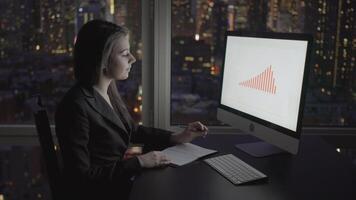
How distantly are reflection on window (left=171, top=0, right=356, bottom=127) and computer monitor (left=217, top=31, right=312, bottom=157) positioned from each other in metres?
0.39

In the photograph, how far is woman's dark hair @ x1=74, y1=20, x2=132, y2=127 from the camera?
1.82 meters

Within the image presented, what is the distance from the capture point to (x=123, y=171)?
1.69 m

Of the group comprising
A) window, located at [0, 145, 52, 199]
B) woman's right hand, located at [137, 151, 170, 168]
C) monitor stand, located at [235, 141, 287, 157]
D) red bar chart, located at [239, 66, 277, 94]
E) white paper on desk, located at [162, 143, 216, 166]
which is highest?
red bar chart, located at [239, 66, 277, 94]

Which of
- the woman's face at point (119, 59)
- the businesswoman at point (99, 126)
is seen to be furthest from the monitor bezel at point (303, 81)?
the woman's face at point (119, 59)

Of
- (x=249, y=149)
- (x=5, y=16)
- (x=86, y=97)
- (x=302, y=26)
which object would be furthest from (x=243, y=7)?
(x=5, y=16)

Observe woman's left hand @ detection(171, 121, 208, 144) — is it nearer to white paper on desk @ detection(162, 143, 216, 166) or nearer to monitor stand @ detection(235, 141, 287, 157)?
white paper on desk @ detection(162, 143, 216, 166)

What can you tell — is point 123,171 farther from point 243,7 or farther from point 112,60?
point 243,7

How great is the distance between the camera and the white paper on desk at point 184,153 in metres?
1.85

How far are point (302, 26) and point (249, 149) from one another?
86cm

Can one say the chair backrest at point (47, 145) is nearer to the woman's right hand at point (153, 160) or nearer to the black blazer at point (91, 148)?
the black blazer at point (91, 148)

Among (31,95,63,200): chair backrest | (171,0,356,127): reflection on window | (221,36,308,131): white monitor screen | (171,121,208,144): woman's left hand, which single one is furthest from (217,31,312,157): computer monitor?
(31,95,63,200): chair backrest

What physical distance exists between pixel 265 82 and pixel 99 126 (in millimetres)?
715

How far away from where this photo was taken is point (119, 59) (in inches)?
74.1

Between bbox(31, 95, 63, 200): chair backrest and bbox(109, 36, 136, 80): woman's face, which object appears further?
bbox(109, 36, 136, 80): woman's face
